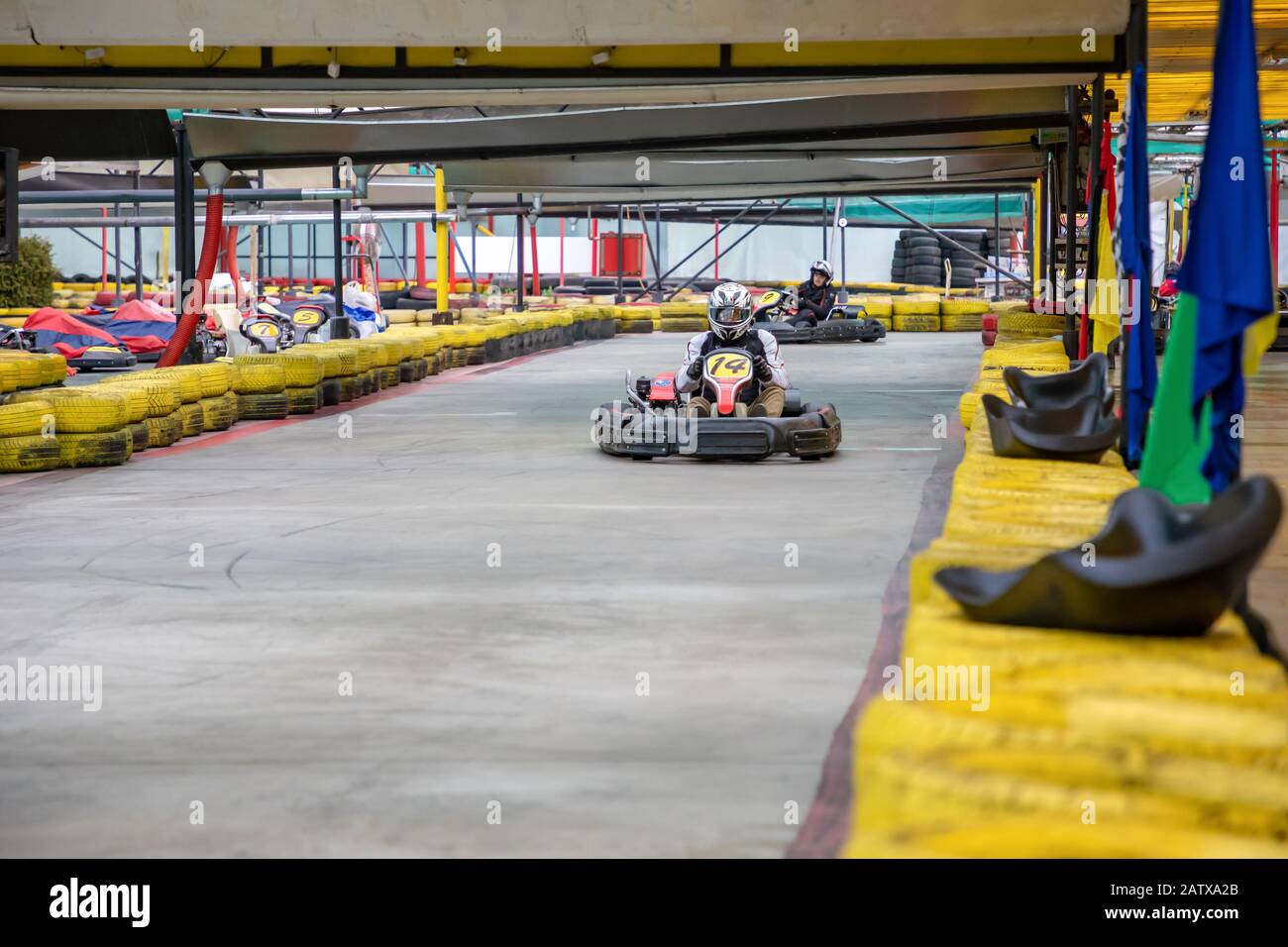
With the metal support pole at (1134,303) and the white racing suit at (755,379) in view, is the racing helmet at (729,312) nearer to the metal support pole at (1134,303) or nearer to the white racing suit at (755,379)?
the white racing suit at (755,379)

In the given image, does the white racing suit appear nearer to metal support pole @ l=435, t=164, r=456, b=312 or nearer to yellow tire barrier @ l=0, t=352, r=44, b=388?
yellow tire barrier @ l=0, t=352, r=44, b=388

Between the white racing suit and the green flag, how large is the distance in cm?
570

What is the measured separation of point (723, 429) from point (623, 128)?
4905mm

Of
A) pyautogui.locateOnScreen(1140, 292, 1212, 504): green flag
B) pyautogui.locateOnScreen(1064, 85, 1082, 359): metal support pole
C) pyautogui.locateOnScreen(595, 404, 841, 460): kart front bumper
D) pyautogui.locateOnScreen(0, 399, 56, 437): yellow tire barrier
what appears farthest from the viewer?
pyautogui.locateOnScreen(1064, 85, 1082, 359): metal support pole

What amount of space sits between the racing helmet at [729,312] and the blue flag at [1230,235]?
5901mm

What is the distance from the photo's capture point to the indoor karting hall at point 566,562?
2617 mm

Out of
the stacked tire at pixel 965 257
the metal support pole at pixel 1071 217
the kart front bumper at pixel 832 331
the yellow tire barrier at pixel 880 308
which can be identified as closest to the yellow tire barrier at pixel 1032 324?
the metal support pole at pixel 1071 217

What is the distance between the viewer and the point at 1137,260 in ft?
21.2

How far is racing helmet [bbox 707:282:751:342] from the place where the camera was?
32.8 feet

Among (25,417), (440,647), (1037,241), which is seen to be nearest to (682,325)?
(1037,241)

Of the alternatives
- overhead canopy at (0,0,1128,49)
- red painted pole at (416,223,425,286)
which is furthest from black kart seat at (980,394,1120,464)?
red painted pole at (416,223,425,286)

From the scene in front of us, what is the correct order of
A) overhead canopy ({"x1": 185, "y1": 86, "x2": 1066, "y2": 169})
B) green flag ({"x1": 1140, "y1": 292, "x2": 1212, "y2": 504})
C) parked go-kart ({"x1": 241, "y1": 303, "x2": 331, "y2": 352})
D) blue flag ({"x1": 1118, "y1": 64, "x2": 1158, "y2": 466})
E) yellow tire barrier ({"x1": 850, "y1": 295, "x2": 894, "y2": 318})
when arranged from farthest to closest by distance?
yellow tire barrier ({"x1": 850, "y1": 295, "x2": 894, "y2": 318})
parked go-kart ({"x1": 241, "y1": 303, "x2": 331, "y2": 352})
overhead canopy ({"x1": 185, "y1": 86, "x2": 1066, "y2": 169})
blue flag ({"x1": 1118, "y1": 64, "x2": 1158, "y2": 466})
green flag ({"x1": 1140, "y1": 292, "x2": 1212, "y2": 504})

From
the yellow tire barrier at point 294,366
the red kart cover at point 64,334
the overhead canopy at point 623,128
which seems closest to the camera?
the overhead canopy at point 623,128

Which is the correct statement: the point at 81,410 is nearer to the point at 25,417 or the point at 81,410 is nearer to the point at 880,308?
the point at 25,417
